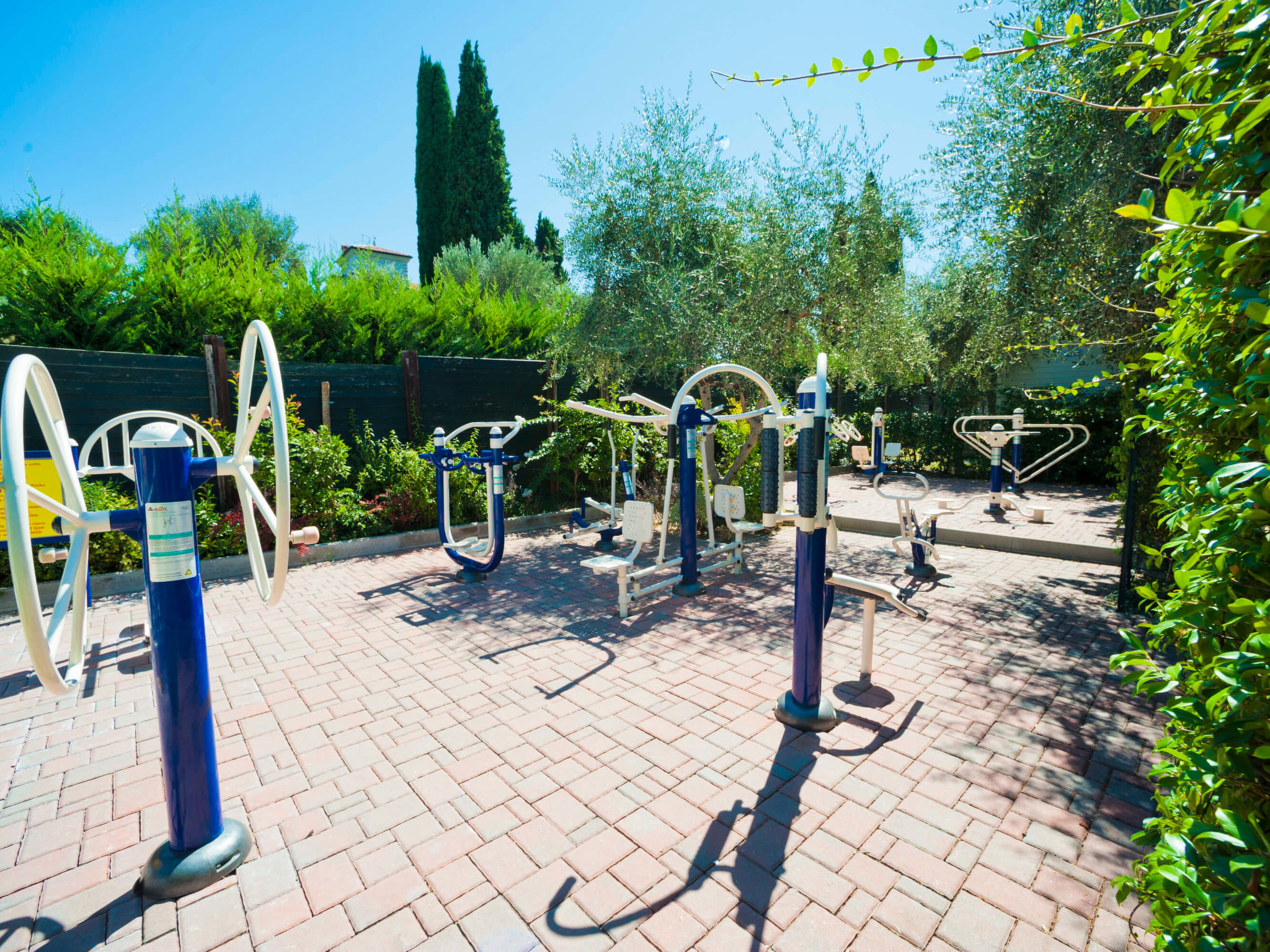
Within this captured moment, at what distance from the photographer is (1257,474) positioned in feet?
3.40

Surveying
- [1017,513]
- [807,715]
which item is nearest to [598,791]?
[807,715]

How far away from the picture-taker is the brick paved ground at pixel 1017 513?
7.15 m

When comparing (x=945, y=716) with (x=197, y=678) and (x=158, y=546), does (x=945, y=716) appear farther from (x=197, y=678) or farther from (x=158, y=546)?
(x=158, y=546)

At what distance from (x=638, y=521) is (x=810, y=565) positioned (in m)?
2.41

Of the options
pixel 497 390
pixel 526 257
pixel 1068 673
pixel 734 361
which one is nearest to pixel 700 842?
pixel 1068 673

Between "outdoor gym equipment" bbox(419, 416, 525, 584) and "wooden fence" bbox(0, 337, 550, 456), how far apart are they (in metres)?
2.35

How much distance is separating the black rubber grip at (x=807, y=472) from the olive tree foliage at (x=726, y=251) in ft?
14.0

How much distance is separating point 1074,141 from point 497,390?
7.51 metres

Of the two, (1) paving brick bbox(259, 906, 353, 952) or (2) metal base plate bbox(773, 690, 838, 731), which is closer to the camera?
(1) paving brick bbox(259, 906, 353, 952)

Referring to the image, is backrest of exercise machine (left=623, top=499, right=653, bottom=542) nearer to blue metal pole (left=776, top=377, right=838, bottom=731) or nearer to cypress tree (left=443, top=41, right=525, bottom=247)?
→ blue metal pole (left=776, top=377, right=838, bottom=731)

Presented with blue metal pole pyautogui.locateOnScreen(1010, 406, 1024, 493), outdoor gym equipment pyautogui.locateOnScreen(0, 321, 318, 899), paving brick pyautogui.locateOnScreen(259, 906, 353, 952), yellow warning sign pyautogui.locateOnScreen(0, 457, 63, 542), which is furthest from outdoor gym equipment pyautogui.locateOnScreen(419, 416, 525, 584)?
blue metal pole pyautogui.locateOnScreen(1010, 406, 1024, 493)

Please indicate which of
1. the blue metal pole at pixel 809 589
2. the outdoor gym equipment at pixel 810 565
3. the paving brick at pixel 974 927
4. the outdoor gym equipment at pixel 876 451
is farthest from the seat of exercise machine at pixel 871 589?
the outdoor gym equipment at pixel 876 451

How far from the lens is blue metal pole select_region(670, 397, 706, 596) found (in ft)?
17.4

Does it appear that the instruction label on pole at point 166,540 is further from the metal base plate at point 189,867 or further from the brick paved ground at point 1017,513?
the brick paved ground at point 1017,513
